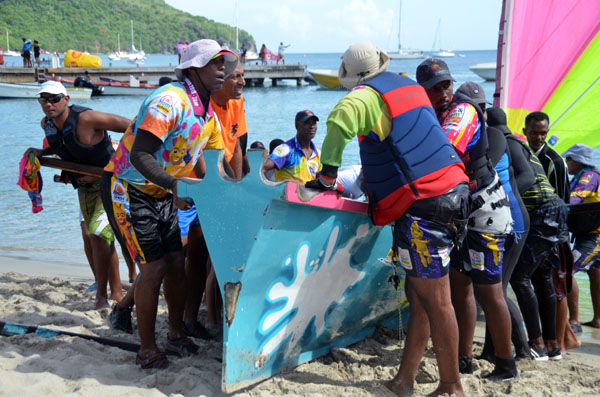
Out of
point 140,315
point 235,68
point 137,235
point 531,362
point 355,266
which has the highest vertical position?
point 235,68

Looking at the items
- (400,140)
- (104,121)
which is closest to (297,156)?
(104,121)

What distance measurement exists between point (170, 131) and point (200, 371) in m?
1.34

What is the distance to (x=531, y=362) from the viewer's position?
12.8 ft

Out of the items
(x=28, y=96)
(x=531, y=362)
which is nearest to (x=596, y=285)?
(x=531, y=362)

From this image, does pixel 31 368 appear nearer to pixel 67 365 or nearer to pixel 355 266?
pixel 67 365

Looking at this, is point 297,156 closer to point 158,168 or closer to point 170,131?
point 170,131

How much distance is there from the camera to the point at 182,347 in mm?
3842

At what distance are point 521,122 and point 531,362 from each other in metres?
3.55

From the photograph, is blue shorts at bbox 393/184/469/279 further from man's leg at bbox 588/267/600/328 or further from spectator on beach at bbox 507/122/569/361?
man's leg at bbox 588/267/600/328

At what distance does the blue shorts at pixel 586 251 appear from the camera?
4859 millimetres

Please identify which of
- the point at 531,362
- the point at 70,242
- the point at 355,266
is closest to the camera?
the point at 355,266

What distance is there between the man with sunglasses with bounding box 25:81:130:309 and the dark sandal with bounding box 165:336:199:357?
1.20m

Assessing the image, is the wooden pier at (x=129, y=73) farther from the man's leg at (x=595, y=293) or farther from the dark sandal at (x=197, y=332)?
the man's leg at (x=595, y=293)

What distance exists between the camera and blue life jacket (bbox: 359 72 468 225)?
2861 mm
